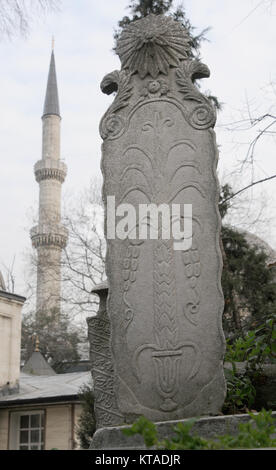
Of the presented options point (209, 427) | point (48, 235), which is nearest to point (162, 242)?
point (209, 427)

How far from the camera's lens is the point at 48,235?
30.8 metres

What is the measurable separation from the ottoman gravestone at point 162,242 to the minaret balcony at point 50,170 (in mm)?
36414

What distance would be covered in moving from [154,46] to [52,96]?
41.9 metres

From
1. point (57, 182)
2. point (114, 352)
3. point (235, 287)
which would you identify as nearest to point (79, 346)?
point (57, 182)

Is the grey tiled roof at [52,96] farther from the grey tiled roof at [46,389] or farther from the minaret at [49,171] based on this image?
the grey tiled roof at [46,389]

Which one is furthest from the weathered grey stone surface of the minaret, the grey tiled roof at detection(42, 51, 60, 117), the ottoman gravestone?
the grey tiled roof at detection(42, 51, 60, 117)

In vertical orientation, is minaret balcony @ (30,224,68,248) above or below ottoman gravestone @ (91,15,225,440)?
above

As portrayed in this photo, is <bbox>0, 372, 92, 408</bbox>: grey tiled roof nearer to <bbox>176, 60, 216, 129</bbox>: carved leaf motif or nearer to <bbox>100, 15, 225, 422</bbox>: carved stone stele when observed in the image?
<bbox>100, 15, 225, 422</bbox>: carved stone stele

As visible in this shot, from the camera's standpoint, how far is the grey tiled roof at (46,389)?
15.8 meters

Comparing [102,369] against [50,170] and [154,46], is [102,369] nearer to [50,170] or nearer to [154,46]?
[154,46]

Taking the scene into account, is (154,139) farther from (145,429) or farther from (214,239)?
(145,429)

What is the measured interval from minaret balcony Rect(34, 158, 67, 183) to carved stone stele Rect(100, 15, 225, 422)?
119 feet

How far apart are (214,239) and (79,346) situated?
1028 inches

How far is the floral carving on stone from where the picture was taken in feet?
Result: 14.3
